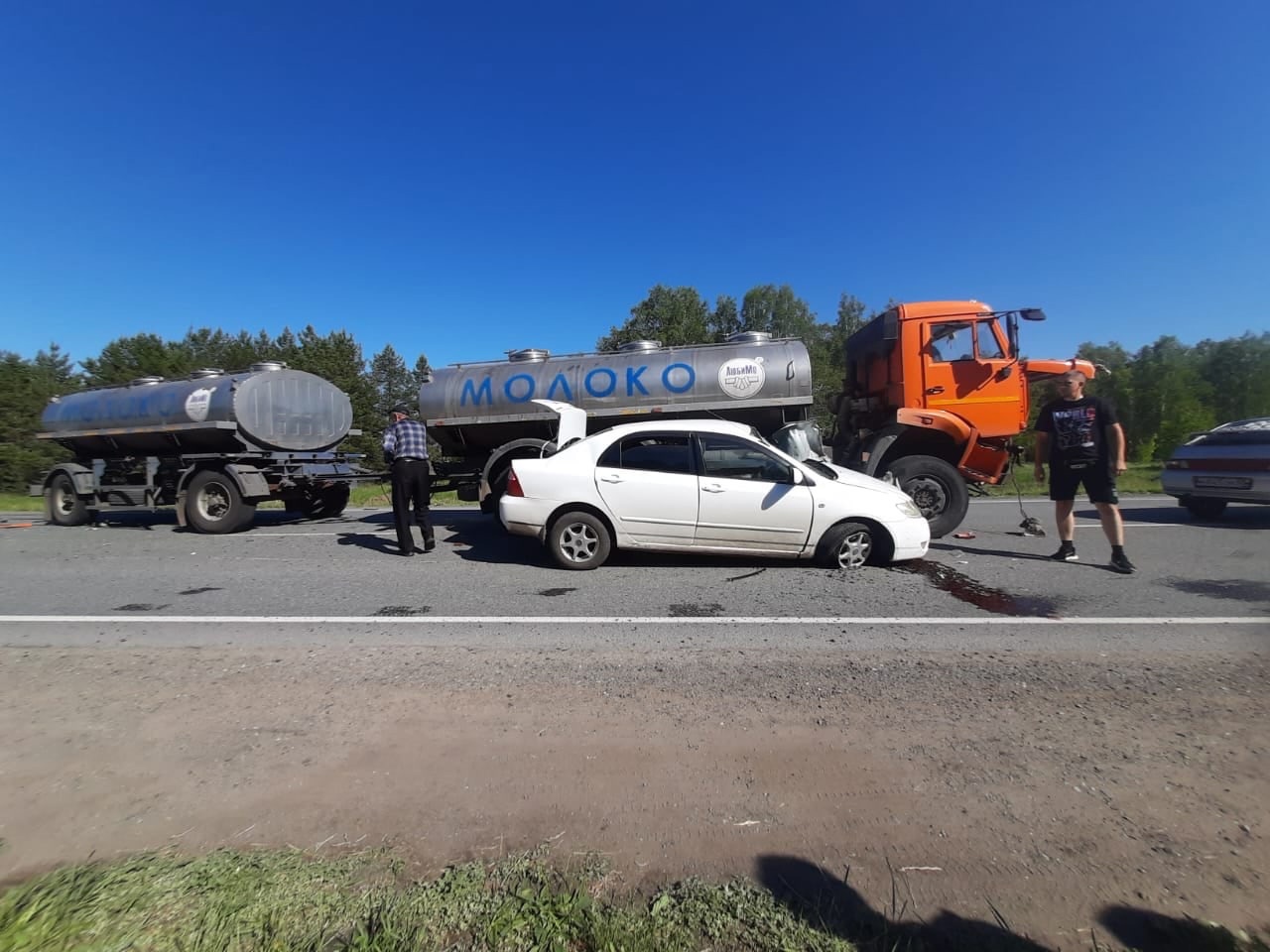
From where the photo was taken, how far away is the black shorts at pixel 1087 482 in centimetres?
623

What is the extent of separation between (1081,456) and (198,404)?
41.3 ft

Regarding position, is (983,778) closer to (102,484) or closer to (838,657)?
(838,657)

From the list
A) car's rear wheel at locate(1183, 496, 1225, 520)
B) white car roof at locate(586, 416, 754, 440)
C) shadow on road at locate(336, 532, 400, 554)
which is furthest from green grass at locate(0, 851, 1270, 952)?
car's rear wheel at locate(1183, 496, 1225, 520)

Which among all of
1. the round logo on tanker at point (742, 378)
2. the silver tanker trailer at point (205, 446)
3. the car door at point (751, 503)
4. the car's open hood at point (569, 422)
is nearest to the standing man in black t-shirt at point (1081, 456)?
the car door at point (751, 503)

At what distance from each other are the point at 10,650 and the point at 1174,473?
1353 centimetres

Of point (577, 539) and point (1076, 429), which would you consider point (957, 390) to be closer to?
point (1076, 429)

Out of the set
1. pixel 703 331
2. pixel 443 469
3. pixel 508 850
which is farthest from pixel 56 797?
pixel 703 331

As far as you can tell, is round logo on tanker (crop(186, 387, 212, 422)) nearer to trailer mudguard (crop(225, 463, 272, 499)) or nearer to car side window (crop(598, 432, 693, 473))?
trailer mudguard (crop(225, 463, 272, 499))

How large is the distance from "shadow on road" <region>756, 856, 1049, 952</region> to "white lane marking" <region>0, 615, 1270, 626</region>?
8.62 ft

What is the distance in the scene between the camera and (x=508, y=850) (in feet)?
6.95

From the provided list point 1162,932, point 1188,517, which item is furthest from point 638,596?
point 1188,517

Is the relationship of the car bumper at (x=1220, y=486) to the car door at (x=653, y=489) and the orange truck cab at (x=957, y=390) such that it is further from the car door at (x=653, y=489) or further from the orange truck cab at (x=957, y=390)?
the car door at (x=653, y=489)

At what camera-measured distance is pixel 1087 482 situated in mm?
6344

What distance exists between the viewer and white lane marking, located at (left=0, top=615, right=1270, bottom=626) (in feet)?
14.8
